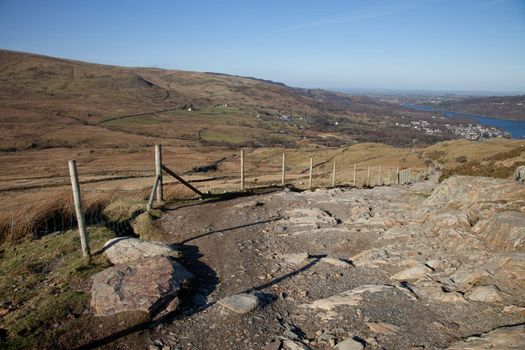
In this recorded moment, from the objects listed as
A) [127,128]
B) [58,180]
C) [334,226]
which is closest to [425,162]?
[334,226]

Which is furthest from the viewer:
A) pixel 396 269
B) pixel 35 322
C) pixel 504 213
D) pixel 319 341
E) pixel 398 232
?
pixel 398 232

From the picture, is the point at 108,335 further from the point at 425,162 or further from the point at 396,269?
the point at 425,162

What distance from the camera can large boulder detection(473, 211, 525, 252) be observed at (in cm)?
809

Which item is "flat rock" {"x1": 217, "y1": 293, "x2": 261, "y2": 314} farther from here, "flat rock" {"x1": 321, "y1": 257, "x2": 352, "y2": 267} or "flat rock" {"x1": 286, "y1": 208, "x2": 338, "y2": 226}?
"flat rock" {"x1": 286, "y1": 208, "x2": 338, "y2": 226}

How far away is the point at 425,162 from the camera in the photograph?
5141 cm

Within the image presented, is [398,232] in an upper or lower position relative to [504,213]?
lower

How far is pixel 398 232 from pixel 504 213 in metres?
2.70

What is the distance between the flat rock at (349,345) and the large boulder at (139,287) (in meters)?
2.90

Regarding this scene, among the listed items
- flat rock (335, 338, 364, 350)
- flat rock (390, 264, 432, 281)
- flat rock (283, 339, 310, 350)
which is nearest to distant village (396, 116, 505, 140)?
flat rock (390, 264, 432, 281)

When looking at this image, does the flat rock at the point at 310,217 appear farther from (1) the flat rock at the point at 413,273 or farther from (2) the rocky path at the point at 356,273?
(1) the flat rock at the point at 413,273

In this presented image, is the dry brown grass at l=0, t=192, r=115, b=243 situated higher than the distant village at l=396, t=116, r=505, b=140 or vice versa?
the dry brown grass at l=0, t=192, r=115, b=243

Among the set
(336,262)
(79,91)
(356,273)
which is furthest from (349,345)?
(79,91)

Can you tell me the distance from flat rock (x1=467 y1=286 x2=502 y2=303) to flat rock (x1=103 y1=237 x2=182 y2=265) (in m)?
6.10

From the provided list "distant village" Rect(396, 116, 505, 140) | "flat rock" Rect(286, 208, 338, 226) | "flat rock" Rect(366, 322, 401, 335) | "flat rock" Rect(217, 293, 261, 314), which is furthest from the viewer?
"distant village" Rect(396, 116, 505, 140)
